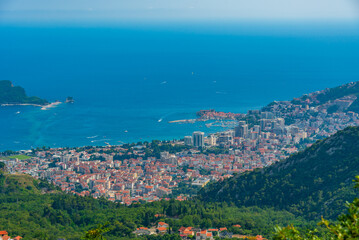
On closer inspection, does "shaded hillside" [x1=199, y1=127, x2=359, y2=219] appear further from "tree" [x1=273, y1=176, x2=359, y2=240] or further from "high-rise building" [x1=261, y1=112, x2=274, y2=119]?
"high-rise building" [x1=261, y1=112, x2=274, y2=119]

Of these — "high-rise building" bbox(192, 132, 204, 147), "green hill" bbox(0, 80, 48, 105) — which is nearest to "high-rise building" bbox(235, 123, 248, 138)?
A: "high-rise building" bbox(192, 132, 204, 147)

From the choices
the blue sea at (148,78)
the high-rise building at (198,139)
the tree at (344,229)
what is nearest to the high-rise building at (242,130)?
the blue sea at (148,78)

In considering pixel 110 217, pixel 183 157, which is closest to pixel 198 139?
pixel 183 157

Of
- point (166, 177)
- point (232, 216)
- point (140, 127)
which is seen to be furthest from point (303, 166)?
point (140, 127)

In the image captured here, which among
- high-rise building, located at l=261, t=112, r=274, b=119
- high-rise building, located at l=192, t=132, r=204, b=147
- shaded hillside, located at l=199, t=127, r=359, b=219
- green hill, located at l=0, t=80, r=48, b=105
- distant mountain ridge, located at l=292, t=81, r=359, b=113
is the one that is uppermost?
green hill, located at l=0, t=80, r=48, b=105

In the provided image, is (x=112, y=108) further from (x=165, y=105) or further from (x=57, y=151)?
(x=57, y=151)

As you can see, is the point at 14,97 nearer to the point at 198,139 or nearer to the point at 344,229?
the point at 198,139
